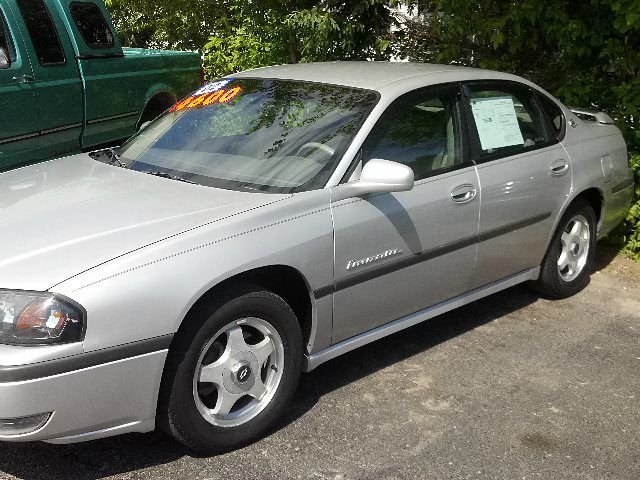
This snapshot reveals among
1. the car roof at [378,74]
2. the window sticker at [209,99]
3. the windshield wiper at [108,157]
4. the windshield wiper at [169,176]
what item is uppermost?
the car roof at [378,74]

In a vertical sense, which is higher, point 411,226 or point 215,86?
point 215,86

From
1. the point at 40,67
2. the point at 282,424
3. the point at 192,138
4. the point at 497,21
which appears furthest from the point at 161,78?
the point at 282,424

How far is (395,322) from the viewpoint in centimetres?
434

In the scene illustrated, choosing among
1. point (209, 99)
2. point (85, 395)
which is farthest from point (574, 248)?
point (85, 395)

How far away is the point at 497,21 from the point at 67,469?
537 centimetres

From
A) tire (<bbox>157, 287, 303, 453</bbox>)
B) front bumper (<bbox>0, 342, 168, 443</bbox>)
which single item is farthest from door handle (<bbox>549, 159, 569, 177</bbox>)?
front bumper (<bbox>0, 342, 168, 443</bbox>)

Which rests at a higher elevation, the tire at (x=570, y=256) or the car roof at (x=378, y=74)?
the car roof at (x=378, y=74)

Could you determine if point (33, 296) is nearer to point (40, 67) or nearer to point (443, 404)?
point (443, 404)

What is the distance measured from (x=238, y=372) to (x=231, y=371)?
3 cm

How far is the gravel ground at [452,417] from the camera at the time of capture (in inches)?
140

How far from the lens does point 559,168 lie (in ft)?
17.0

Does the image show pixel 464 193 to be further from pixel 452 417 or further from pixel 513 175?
pixel 452 417

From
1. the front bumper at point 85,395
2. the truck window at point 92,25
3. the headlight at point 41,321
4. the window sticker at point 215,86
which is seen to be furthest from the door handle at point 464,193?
the truck window at point 92,25

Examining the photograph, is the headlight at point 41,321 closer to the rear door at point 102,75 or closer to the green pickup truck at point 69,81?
the green pickup truck at point 69,81
